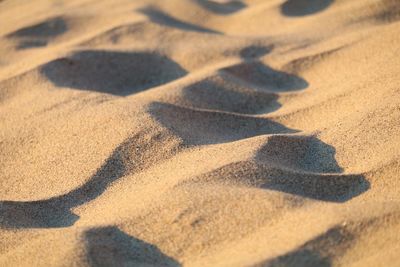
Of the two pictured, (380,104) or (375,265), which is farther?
(380,104)

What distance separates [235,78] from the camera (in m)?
1.76

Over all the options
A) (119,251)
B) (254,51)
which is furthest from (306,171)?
(254,51)

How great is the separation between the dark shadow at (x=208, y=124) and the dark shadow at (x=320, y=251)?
49 cm

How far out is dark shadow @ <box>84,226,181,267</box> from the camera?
1018 mm

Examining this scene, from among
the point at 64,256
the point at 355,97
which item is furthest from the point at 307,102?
the point at 64,256

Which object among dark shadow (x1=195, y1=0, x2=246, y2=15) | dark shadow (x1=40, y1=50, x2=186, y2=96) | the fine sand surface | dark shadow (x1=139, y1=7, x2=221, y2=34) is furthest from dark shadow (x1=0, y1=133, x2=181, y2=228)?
dark shadow (x1=195, y1=0, x2=246, y2=15)

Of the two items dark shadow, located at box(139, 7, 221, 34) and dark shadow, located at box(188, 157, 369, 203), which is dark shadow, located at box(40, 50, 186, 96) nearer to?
dark shadow, located at box(139, 7, 221, 34)

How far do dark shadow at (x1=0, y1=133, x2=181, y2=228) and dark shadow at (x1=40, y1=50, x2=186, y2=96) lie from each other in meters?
0.45

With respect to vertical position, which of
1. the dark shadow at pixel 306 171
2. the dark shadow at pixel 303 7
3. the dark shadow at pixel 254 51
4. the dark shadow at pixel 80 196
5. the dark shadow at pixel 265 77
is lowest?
the dark shadow at pixel 80 196

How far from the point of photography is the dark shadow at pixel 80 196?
3.91 ft

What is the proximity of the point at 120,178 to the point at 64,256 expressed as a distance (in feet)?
0.99

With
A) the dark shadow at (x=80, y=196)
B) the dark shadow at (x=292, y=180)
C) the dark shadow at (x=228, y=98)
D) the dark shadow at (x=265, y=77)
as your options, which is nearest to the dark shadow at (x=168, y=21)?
the dark shadow at (x=265, y=77)

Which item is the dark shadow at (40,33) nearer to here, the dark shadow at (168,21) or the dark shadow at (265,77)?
the dark shadow at (168,21)

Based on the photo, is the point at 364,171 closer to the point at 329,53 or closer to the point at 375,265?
the point at 375,265
